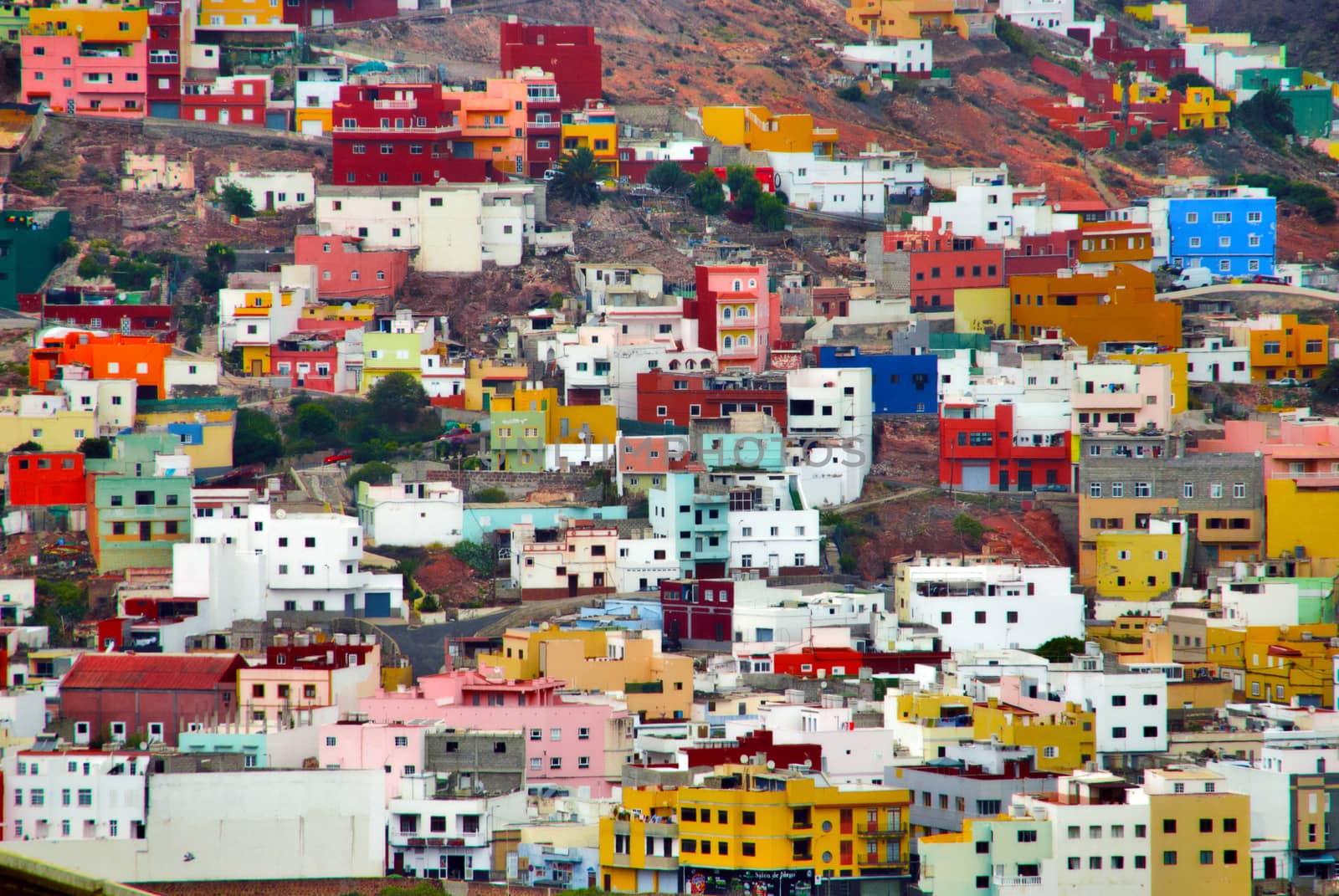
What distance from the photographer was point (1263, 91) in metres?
100

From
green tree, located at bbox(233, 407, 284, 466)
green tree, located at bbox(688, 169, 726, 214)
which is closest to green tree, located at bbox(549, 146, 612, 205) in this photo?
green tree, located at bbox(688, 169, 726, 214)

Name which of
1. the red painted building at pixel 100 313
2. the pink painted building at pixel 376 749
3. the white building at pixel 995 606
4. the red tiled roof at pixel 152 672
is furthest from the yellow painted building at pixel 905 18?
the pink painted building at pixel 376 749

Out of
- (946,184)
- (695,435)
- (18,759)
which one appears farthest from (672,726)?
(946,184)

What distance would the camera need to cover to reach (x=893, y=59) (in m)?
99.8

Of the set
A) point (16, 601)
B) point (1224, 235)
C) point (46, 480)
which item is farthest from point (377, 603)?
point (1224, 235)

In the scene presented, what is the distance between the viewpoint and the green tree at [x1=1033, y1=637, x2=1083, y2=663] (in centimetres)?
5528

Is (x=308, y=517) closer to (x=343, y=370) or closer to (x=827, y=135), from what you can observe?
(x=343, y=370)

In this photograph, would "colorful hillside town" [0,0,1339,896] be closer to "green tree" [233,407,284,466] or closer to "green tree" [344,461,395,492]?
"green tree" [233,407,284,466]

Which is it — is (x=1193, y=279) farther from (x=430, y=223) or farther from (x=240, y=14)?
(x=240, y=14)

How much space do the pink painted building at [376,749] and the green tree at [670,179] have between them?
1512 inches

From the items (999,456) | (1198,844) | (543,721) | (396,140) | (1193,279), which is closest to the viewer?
(1198,844)

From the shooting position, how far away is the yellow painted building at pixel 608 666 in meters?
52.5

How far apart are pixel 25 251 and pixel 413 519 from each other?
59.1 feet

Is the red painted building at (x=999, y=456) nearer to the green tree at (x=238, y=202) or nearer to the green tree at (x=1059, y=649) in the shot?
the green tree at (x=1059, y=649)
